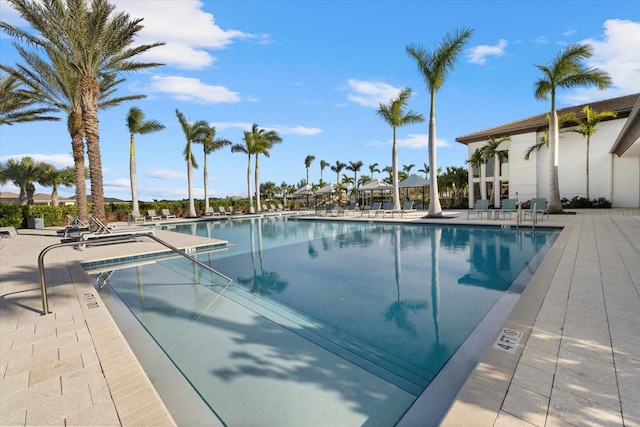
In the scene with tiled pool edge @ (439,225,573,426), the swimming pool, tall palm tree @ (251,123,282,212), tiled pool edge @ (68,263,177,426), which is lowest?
the swimming pool

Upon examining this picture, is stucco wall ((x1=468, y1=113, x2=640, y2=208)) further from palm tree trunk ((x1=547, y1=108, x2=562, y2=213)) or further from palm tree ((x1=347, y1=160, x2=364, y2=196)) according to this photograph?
palm tree ((x1=347, y1=160, x2=364, y2=196))

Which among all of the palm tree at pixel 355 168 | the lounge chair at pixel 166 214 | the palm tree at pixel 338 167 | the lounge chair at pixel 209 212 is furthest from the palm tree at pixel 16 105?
the palm tree at pixel 338 167

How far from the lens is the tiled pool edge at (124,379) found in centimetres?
193

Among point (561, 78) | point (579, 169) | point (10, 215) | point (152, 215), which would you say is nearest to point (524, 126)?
point (579, 169)

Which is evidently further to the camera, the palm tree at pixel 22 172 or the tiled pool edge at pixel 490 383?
the palm tree at pixel 22 172

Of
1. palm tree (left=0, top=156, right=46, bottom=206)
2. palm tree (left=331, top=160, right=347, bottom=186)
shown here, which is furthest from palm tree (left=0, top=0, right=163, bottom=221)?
palm tree (left=331, top=160, right=347, bottom=186)

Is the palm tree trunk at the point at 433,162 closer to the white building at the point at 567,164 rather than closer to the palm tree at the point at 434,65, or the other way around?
the palm tree at the point at 434,65

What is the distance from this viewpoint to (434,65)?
1559cm

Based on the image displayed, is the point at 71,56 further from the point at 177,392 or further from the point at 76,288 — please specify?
the point at 177,392

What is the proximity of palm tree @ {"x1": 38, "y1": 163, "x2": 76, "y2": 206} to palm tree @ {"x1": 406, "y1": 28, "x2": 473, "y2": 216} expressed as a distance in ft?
122

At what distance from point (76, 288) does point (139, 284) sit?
1051mm

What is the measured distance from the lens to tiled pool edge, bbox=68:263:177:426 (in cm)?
193

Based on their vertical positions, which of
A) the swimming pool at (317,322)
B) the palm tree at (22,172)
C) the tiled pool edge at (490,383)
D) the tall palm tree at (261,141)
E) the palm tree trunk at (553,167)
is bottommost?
the swimming pool at (317,322)

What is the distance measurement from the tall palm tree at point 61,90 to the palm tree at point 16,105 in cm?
48
